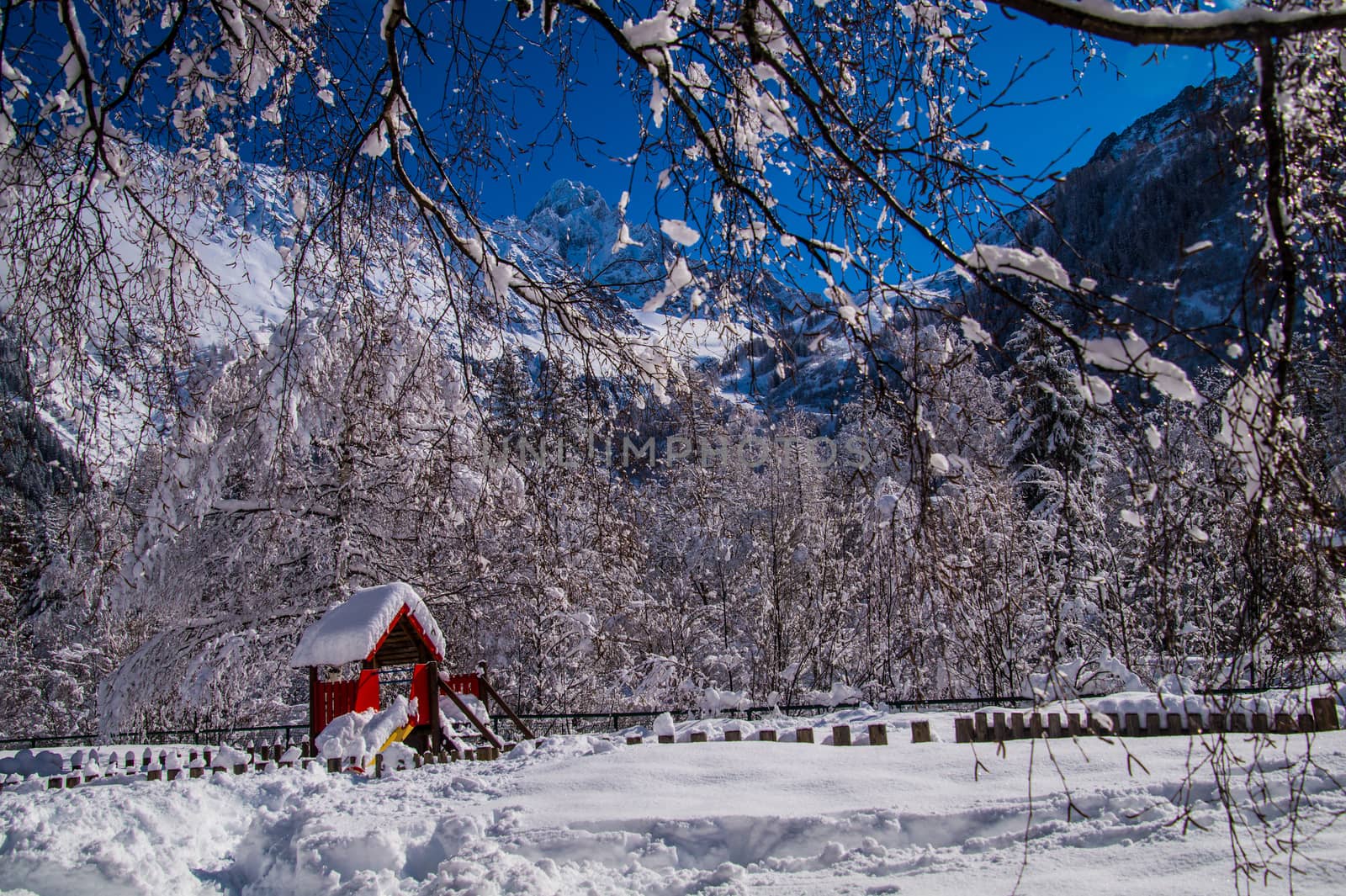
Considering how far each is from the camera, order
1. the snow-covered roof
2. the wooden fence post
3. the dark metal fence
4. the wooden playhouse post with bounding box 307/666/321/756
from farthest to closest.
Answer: the dark metal fence → the wooden playhouse post with bounding box 307/666/321/756 → the snow-covered roof → the wooden fence post

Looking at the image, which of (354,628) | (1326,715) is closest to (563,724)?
(354,628)

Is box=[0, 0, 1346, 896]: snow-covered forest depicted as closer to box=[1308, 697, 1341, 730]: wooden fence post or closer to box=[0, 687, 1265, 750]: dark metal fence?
box=[1308, 697, 1341, 730]: wooden fence post

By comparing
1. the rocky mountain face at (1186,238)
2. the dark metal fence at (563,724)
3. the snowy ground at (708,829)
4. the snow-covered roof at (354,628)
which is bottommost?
the dark metal fence at (563,724)

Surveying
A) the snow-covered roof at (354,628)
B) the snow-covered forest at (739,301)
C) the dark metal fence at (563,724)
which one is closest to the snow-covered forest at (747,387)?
the snow-covered forest at (739,301)

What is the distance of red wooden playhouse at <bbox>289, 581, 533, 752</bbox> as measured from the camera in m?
9.17

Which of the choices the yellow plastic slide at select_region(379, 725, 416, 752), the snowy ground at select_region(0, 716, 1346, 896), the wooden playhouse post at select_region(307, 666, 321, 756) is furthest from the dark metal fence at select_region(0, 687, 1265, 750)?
the snowy ground at select_region(0, 716, 1346, 896)

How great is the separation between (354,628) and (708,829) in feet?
19.2

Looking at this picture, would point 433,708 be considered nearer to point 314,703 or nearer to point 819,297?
point 314,703

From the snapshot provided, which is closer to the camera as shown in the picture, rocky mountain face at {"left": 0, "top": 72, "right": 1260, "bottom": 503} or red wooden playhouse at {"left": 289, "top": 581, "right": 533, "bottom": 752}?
rocky mountain face at {"left": 0, "top": 72, "right": 1260, "bottom": 503}

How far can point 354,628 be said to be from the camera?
9172 mm

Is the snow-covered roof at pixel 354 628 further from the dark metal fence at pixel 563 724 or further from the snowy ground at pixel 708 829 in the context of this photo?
the dark metal fence at pixel 563 724

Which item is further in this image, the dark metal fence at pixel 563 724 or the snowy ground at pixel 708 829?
the dark metal fence at pixel 563 724

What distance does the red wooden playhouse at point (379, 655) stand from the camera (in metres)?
9.17

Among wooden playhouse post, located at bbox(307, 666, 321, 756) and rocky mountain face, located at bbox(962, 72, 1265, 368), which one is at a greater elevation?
rocky mountain face, located at bbox(962, 72, 1265, 368)
